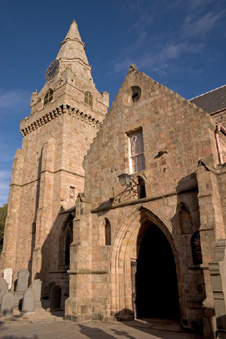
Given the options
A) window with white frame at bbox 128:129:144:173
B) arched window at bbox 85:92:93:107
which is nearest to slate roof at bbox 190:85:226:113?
window with white frame at bbox 128:129:144:173

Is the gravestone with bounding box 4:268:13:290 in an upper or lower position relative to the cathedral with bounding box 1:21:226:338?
lower

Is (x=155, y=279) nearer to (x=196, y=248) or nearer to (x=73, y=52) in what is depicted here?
(x=196, y=248)

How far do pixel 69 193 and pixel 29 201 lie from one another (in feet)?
14.4

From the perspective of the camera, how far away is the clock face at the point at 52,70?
28867mm

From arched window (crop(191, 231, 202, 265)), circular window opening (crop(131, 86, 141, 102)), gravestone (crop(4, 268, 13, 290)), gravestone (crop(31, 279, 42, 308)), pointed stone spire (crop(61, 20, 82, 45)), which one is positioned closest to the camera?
arched window (crop(191, 231, 202, 265))

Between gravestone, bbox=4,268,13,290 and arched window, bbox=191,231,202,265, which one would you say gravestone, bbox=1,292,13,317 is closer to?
arched window, bbox=191,231,202,265

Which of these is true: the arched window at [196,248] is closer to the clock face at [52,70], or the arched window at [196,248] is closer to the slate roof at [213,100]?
the slate roof at [213,100]

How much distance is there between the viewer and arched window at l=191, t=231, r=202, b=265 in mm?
8258

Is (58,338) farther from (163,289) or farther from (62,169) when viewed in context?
(62,169)

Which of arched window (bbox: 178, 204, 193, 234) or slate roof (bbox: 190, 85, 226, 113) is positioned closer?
arched window (bbox: 178, 204, 193, 234)

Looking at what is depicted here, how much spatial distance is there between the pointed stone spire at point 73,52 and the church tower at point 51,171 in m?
0.17

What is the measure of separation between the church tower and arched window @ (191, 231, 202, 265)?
1220 centimetres

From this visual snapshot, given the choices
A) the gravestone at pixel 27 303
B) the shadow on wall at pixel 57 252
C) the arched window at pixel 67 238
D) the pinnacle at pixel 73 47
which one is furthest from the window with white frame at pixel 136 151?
the pinnacle at pixel 73 47

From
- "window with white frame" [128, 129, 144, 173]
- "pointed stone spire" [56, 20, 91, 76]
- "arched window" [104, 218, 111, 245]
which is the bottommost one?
"arched window" [104, 218, 111, 245]
